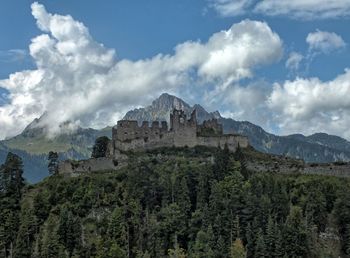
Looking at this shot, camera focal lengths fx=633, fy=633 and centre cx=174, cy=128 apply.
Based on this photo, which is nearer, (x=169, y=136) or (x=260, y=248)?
(x=260, y=248)

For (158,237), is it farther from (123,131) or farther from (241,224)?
(123,131)

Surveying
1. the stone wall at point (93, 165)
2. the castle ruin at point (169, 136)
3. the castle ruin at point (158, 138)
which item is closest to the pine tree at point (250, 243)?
the castle ruin at point (158, 138)

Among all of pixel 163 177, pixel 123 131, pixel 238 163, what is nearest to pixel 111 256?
pixel 163 177

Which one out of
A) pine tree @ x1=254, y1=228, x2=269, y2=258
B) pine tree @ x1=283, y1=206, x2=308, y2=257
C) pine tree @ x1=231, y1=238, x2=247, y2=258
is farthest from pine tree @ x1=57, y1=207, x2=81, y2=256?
pine tree @ x1=283, y1=206, x2=308, y2=257

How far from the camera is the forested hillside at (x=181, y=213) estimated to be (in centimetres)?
10062

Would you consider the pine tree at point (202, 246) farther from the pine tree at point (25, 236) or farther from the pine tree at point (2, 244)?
the pine tree at point (2, 244)

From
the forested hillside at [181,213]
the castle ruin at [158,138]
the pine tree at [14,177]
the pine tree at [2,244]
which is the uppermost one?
the castle ruin at [158,138]

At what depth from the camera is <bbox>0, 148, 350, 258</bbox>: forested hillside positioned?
10062 cm

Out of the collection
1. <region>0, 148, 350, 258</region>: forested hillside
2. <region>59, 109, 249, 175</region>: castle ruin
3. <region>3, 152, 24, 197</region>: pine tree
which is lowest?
<region>0, 148, 350, 258</region>: forested hillside

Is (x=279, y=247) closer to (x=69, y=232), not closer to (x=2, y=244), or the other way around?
(x=69, y=232)

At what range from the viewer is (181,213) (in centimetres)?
10988

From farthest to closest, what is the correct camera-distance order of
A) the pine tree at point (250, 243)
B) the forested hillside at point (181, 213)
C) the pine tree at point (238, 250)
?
the forested hillside at point (181, 213) < the pine tree at point (250, 243) < the pine tree at point (238, 250)

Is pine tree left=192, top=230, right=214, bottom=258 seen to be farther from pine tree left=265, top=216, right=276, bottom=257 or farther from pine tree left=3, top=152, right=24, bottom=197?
pine tree left=3, top=152, right=24, bottom=197

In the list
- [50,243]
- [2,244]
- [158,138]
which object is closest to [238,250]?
[50,243]
